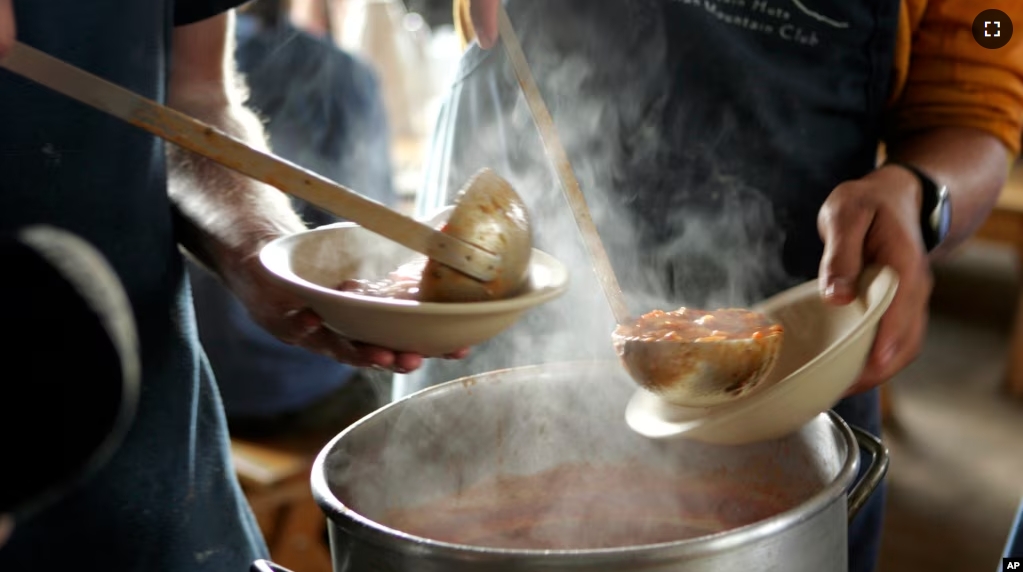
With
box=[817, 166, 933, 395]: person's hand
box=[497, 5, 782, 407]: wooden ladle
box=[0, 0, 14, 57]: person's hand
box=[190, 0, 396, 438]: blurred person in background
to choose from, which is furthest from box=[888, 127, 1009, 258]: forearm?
box=[190, 0, 396, 438]: blurred person in background

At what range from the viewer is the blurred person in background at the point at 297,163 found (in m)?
2.34

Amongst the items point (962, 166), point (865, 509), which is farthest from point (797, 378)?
point (865, 509)

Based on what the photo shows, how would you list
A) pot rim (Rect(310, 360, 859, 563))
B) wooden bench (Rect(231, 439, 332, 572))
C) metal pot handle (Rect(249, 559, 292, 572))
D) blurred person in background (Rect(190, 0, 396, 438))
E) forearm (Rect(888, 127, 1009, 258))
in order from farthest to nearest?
blurred person in background (Rect(190, 0, 396, 438)), wooden bench (Rect(231, 439, 332, 572)), forearm (Rect(888, 127, 1009, 258)), metal pot handle (Rect(249, 559, 292, 572)), pot rim (Rect(310, 360, 859, 563))

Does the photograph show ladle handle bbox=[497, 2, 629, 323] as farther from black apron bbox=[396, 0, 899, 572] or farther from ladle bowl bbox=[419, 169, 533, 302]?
black apron bbox=[396, 0, 899, 572]

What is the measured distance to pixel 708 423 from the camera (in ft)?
2.89

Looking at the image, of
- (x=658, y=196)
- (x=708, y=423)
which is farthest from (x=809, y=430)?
(x=658, y=196)

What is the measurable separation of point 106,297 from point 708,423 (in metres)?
0.59

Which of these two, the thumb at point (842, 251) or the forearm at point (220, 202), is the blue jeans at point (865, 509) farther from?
the forearm at point (220, 202)

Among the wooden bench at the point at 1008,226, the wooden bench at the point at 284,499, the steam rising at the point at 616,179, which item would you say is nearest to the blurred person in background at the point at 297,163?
the wooden bench at the point at 284,499

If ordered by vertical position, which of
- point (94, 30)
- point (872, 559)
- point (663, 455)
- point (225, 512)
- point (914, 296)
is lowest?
point (872, 559)

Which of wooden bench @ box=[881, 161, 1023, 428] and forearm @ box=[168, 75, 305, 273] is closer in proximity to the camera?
forearm @ box=[168, 75, 305, 273]

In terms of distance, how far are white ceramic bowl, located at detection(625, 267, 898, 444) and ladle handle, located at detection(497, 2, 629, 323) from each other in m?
0.11

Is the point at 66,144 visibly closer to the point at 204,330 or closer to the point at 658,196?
the point at 658,196

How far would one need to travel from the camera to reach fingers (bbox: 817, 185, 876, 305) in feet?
3.17
